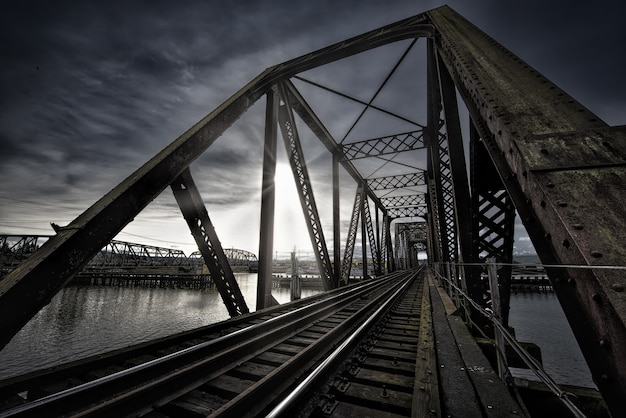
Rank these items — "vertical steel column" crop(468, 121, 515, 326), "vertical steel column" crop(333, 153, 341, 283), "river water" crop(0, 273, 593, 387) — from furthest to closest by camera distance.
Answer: "river water" crop(0, 273, 593, 387) → "vertical steel column" crop(333, 153, 341, 283) → "vertical steel column" crop(468, 121, 515, 326)

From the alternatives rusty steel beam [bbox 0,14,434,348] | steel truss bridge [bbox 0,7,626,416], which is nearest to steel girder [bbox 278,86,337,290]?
steel truss bridge [bbox 0,7,626,416]

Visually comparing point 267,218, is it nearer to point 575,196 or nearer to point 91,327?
point 575,196

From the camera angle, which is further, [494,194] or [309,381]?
[494,194]

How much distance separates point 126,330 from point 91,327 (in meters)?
3.59

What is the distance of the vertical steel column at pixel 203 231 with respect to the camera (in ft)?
13.0

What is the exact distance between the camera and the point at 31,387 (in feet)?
6.88

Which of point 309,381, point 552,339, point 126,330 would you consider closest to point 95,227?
point 309,381

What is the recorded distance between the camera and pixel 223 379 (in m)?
2.48

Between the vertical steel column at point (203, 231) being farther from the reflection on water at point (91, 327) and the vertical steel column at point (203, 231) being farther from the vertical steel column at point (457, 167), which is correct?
the reflection on water at point (91, 327)

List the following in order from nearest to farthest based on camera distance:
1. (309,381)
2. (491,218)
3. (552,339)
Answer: (309,381) → (491,218) → (552,339)

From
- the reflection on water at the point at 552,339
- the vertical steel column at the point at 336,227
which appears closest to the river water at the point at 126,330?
the reflection on water at the point at 552,339

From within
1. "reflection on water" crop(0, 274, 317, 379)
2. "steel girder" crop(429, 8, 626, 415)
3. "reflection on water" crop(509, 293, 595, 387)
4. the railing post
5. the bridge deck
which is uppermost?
"steel girder" crop(429, 8, 626, 415)

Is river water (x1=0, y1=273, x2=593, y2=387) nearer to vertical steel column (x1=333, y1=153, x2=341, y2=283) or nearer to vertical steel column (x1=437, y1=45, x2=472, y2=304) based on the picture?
vertical steel column (x1=333, y1=153, x2=341, y2=283)

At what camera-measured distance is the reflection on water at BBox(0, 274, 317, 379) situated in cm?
1572
